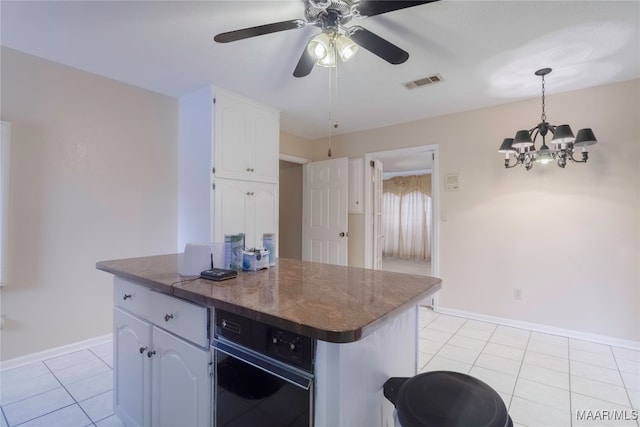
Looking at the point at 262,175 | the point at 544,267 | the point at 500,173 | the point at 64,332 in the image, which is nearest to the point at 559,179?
the point at 500,173

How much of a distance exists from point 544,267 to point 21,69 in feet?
16.3

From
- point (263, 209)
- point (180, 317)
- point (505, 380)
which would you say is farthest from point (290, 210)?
point (180, 317)

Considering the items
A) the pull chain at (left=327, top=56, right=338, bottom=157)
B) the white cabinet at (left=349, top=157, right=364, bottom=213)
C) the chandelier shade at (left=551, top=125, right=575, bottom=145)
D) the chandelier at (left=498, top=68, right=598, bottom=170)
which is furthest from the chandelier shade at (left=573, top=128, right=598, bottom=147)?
the white cabinet at (left=349, top=157, right=364, bottom=213)

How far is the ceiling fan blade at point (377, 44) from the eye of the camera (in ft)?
5.10

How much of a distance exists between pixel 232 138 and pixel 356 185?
196 centimetres

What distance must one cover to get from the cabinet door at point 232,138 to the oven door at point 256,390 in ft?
7.20

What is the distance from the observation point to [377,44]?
161 centimetres

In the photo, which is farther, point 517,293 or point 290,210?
point 290,210

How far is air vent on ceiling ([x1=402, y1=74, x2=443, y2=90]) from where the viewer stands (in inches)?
106

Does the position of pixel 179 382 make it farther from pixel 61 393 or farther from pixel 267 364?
pixel 61 393

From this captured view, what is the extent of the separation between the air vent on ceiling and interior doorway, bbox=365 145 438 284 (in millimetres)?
1055

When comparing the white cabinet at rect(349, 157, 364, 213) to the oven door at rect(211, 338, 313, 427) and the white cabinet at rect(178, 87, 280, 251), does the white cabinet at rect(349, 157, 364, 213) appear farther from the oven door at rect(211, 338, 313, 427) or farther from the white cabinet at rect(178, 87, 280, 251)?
the oven door at rect(211, 338, 313, 427)

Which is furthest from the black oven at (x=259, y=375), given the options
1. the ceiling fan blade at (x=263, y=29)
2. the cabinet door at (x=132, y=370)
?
the ceiling fan blade at (x=263, y=29)

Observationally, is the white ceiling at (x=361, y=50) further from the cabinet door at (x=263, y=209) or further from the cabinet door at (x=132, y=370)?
the cabinet door at (x=132, y=370)
